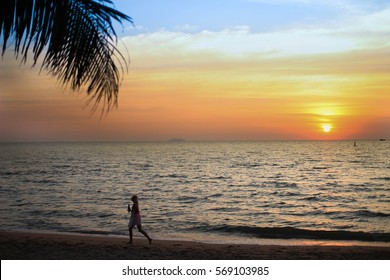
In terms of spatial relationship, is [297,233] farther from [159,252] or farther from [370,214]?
[159,252]

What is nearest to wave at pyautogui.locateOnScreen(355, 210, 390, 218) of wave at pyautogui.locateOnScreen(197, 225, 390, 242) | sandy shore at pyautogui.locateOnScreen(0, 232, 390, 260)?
wave at pyautogui.locateOnScreen(197, 225, 390, 242)

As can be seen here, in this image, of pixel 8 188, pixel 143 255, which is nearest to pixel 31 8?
pixel 143 255

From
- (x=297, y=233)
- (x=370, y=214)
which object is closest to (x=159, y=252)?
(x=297, y=233)

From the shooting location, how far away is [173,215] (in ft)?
84.2

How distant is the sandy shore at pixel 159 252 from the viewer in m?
12.2

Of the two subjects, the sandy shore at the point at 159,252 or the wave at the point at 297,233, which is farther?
the wave at the point at 297,233

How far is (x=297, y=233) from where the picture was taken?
20188mm

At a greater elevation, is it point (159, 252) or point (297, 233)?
point (159, 252)

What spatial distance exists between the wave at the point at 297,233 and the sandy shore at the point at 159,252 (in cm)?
385

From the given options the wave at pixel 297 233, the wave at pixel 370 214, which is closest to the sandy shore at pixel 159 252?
the wave at pixel 297 233

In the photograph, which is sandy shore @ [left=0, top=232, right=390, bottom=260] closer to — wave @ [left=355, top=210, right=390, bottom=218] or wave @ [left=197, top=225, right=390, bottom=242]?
wave @ [left=197, top=225, right=390, bottom=242]

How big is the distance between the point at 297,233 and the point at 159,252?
9.28m

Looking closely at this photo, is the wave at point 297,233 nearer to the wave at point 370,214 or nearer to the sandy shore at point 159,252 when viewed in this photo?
the sandy shore at point 159,252

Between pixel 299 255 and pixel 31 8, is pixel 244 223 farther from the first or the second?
pixel 31 8
